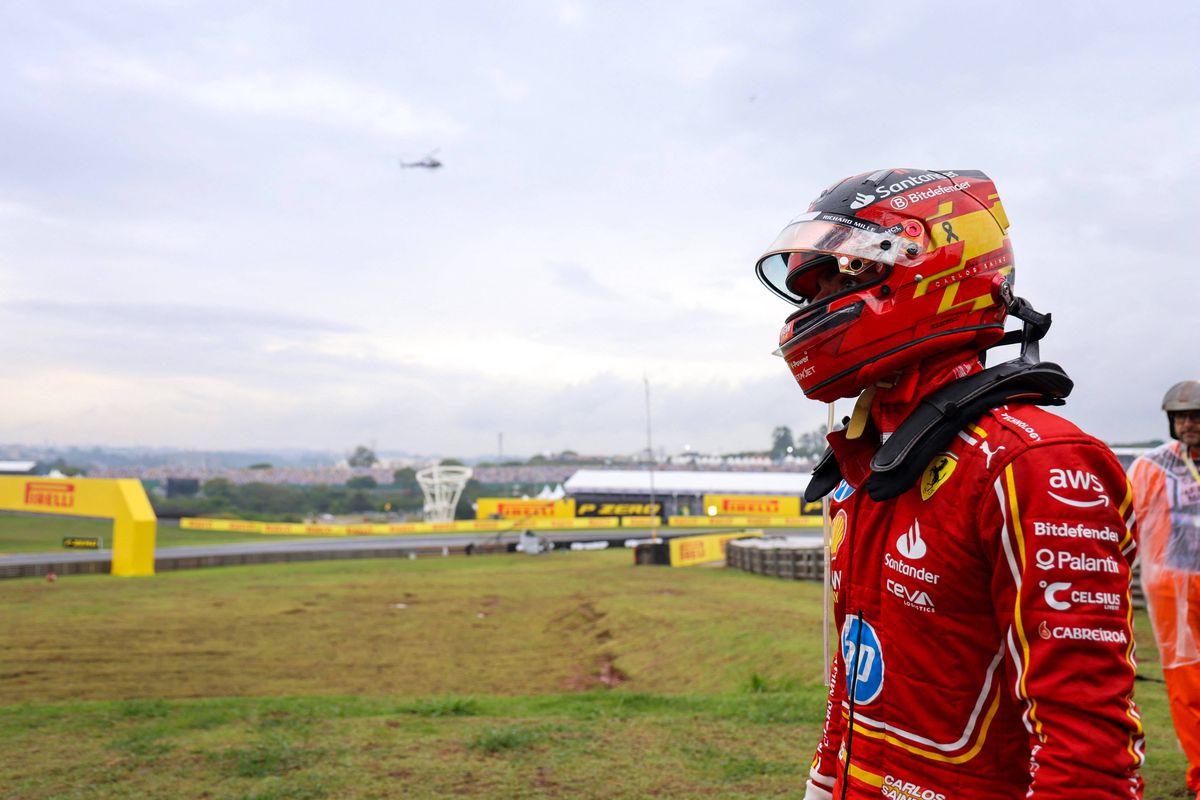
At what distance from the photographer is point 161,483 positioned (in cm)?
13262

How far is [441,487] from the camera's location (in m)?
66.1

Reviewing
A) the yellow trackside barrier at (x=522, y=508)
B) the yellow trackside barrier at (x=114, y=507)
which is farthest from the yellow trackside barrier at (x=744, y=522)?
the yellow trackside barrier at (x=114, y=507)

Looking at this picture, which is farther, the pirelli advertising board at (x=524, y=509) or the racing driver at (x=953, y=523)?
the pirelli advertising board at (x=524, y=509)

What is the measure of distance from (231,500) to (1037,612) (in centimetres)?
11018

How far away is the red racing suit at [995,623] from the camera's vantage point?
1618 millimetres

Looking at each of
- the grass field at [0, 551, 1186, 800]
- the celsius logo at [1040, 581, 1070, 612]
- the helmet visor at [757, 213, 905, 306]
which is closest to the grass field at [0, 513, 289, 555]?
the grass field at [0, 551, 1186, 800]

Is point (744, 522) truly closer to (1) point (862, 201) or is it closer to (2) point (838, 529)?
(2) point (838, 529)

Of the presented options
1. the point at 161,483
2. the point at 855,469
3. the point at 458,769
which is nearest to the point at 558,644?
the point at 458,769

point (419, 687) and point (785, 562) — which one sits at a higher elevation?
point (785, 562)

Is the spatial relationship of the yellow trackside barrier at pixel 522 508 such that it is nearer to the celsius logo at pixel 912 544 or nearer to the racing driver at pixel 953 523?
the racing driver at pixel 953 523

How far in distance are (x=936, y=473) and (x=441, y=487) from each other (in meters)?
65.8

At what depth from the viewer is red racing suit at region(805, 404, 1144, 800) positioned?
5.31 feet

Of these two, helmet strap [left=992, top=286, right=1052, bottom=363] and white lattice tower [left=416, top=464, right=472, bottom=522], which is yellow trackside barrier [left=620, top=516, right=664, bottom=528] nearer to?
white lattice tower [left=416, top=464, right=472, bottom=522]

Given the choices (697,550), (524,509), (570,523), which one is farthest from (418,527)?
(697,550)
